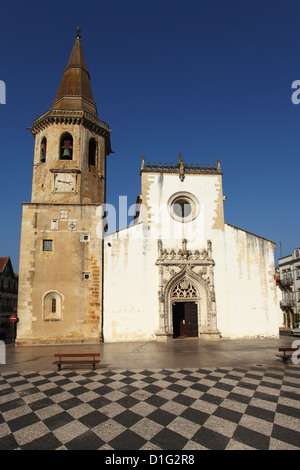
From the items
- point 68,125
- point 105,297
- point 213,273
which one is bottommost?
point 105,297

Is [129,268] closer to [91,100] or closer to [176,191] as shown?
[176,191]

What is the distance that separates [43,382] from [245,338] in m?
12.7

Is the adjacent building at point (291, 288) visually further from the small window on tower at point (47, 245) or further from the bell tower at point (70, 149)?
the small window on tower at point (47, 245)

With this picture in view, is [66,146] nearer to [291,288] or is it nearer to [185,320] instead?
[185,320]

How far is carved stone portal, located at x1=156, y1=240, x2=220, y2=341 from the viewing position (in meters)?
16.2

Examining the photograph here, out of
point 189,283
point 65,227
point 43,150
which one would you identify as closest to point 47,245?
point 65,227

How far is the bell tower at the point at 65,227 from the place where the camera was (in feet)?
48.9

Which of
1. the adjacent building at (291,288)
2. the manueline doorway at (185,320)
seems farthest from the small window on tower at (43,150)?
the adjacent building at (291,288)

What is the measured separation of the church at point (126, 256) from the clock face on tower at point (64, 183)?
0.21 ft

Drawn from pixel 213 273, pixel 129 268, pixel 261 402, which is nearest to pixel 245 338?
pixel 213 273

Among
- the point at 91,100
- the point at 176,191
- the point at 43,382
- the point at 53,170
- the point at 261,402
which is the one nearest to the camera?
the point at 261,402

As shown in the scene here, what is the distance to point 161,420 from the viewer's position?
5.00 meters

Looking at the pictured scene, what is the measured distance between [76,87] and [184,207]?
11363 millimetres

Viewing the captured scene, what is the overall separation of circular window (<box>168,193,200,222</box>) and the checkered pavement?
35.6 feet
